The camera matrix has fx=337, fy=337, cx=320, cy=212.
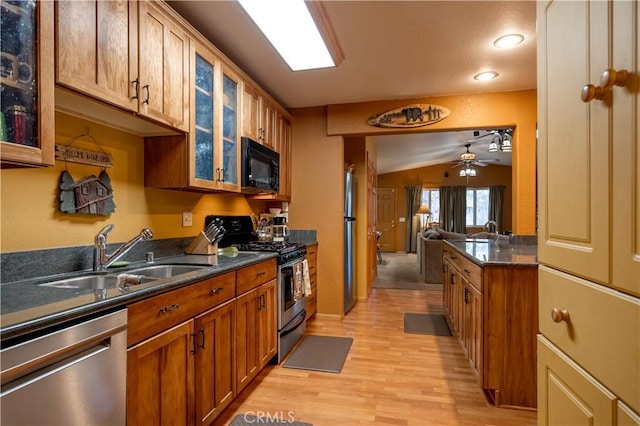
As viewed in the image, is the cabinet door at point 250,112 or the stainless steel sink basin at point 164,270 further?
the cabinet door at point 250,112

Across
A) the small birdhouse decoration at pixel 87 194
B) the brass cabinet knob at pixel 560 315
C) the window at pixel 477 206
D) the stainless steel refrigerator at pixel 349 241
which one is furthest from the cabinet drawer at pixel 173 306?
the window at pixel 477 206

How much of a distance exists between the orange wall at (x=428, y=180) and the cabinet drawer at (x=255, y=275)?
8.69 meters

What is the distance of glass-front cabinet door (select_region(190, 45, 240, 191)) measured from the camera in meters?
2.24

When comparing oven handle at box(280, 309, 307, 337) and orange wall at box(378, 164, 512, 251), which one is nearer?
oven handle at box(280, 309, 307, 337)

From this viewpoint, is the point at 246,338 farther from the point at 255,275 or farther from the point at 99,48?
the point at 99,48

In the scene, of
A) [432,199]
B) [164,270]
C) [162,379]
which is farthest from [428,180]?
[162,379]

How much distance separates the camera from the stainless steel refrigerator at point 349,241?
411 cm

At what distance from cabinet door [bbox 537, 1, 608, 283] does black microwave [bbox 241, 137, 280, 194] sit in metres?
2.17

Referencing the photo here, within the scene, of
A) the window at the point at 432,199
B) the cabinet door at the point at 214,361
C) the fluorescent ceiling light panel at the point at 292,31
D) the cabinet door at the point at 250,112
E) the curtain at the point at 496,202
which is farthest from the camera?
the window at the point at 432,199

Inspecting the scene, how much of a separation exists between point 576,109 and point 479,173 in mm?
Answer: 10844

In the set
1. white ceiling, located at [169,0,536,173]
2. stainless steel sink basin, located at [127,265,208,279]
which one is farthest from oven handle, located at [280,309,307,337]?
white ceiling, located at [169,0,536,173]

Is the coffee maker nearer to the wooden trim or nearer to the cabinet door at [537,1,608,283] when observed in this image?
the wooden trim

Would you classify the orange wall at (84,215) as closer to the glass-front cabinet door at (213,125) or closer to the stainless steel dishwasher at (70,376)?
the glass-front cabinet door at (213,125)

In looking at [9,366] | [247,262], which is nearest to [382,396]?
[247,262]
